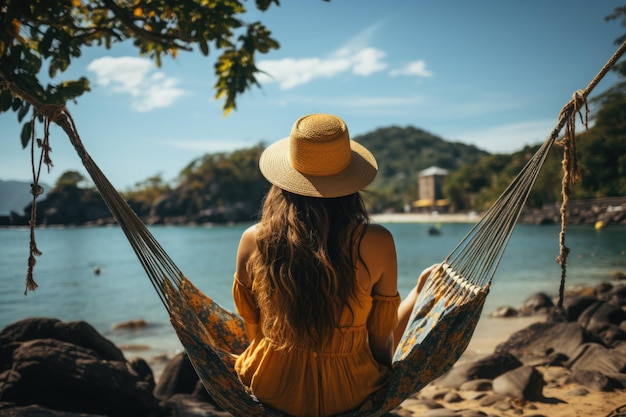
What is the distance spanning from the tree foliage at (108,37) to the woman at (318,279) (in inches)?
35.7

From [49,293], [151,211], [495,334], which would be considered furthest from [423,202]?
[495,334]

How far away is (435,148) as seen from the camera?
81.6 meters

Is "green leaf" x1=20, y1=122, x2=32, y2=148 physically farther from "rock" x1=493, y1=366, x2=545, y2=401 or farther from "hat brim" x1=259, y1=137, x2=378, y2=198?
A: "rock" x1=493, y1=366, x2=545, y2=401

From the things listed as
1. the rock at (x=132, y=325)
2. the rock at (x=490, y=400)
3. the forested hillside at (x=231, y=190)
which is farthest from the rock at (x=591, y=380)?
the forested hillside at (x=231, y=190)

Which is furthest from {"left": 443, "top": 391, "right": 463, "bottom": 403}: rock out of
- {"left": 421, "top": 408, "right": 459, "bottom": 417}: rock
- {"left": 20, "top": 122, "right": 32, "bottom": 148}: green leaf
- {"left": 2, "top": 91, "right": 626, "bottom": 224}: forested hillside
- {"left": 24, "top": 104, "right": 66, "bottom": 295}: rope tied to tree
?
{"left": 2, "top": 91, "right": 626, "bottom": 224}: forested hillside

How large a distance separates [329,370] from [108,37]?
233cm

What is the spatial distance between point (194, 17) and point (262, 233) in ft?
5.50

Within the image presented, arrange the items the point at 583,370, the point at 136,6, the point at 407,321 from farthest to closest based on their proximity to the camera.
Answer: the point at 583,370 → the point at 136,6 → the point at 407,321

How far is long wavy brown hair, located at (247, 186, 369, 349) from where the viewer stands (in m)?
1.20

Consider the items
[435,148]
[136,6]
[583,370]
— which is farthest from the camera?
[435,148]

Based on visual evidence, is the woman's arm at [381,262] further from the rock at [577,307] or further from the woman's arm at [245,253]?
the rock at [577,307]

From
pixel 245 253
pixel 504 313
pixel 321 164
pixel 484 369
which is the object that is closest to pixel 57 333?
pixel 245 253

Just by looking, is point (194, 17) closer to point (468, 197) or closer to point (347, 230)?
point (347, 230)

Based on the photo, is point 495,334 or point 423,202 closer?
point 495,334
